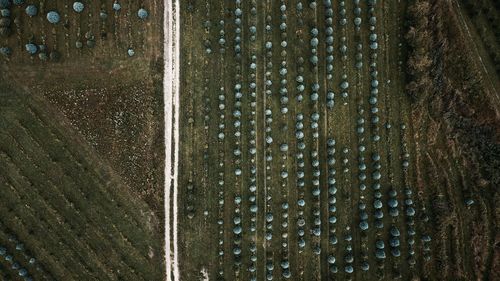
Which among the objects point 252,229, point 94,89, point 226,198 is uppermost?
point 94,89

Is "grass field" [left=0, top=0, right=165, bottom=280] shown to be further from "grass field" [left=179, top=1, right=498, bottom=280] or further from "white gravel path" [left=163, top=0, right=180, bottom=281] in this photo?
"grass field" [left=179, top=1, right=498, bottom=280]

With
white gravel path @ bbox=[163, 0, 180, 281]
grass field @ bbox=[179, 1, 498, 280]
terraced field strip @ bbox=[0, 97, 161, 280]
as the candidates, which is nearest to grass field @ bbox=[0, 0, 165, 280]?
terraced field strip @ bbox=[0, 97, 161, 280]

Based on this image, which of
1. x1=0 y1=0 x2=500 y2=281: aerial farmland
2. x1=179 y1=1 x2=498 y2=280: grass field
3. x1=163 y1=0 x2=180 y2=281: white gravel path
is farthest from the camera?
x1=179 y1=1 x2=498 y2=280: grass field

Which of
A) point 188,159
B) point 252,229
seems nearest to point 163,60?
point 188,159

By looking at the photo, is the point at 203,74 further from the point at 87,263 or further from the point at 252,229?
the point at 87,263

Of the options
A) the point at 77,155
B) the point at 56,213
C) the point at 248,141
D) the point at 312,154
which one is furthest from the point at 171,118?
the point at 312,154

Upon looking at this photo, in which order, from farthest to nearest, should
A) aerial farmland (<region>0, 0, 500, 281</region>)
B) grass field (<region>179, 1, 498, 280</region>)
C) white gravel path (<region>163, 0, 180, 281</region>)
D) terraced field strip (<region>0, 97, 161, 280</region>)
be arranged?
grass field (<region>179, 1, 498, 280</region>), white gravel path (<region>163, 0, 180, 281</region>), aerial farmland (<region>0, 0, 500, 281</region>), terraced field strip (<region>0, 97, 161, 280</region>)

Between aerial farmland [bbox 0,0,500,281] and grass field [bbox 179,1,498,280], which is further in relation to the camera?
grass field [bbox 179,1,498,280]

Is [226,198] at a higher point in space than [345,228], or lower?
higher
